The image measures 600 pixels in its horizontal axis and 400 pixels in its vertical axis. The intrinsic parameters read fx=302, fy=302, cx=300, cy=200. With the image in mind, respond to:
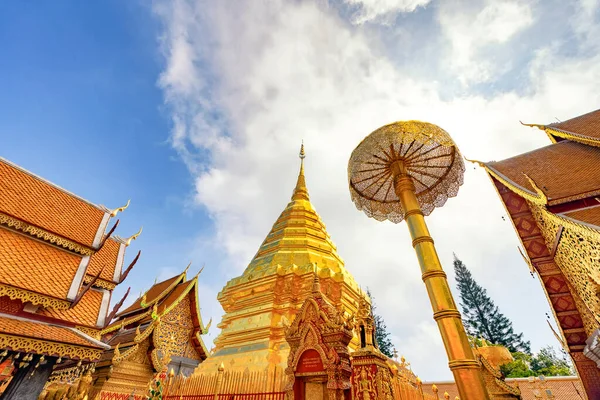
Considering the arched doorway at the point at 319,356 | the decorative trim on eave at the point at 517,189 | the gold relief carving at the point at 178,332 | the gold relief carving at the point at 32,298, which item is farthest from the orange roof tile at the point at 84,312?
the decorative trim on eave at the point at 517,189

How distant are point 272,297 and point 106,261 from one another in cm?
449

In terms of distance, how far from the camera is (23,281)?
222 inches

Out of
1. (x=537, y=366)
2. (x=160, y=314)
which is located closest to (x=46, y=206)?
(x=160, y=314)

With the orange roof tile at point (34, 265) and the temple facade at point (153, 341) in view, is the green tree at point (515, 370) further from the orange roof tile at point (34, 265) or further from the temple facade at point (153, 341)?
the orange roof tile at point (34, 265)

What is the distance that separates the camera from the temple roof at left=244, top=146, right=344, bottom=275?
8.90 metres

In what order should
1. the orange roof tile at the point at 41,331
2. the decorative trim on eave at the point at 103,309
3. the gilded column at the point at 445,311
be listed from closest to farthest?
the gilded column at the point at 445,311 → the orange roof tile at the point at 41,331 → the decorative trim on eave at the point at 103,309

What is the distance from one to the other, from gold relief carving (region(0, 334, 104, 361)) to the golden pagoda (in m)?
2.32

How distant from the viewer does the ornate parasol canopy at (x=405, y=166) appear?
4.91 meters

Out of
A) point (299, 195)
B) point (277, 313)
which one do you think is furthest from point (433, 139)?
point (299, 195)

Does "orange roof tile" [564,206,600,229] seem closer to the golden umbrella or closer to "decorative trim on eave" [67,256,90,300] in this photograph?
the golden umbrella

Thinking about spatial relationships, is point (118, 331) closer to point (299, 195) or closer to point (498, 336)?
point (299, 195)

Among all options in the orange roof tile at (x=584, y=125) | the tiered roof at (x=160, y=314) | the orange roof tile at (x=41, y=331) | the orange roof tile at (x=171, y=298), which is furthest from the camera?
the orange roof tile at (x=171, y=298)

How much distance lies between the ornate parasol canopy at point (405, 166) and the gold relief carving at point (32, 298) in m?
6.18

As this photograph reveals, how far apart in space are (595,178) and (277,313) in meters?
7.57
